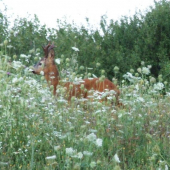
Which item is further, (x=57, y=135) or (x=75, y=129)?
(x=75, y=129)

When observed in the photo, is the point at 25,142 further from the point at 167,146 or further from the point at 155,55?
the point at 155,55

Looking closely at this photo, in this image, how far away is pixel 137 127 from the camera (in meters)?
5.50

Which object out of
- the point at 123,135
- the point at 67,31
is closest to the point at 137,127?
the point at 123,135

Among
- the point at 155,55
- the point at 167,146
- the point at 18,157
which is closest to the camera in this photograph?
the point at 18,157

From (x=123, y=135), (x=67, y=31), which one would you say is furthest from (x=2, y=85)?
(x=67, y=31)

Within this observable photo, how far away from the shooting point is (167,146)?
5.12 m

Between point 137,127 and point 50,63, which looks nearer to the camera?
point 137,127

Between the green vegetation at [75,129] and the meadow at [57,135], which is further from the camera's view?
the meadow at [57,135]

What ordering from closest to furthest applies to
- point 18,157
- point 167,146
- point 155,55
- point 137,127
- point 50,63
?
point 18,157, point 167,146, point 137,127, point 50,63, point 155,55

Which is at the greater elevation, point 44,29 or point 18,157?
point 44,29

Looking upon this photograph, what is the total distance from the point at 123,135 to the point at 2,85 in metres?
1.37

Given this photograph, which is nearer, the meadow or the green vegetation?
the green vegetation

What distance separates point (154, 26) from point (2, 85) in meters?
9.59

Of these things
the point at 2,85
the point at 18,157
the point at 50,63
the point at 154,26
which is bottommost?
the point at 18,157
